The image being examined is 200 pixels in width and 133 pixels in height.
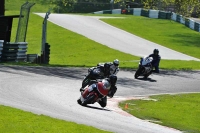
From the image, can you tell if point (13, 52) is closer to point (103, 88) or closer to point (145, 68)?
point (145, 68)

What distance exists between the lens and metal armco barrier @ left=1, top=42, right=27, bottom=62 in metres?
29.1

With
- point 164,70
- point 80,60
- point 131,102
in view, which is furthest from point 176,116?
point 80,60

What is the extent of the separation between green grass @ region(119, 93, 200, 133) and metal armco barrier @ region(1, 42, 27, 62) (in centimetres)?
904

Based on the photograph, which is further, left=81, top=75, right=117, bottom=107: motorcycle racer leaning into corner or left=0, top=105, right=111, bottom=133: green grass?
left=81, top=75, right=117, bottom=107: motorcycle racer leaning into corner

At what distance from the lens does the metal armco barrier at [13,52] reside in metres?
29.1

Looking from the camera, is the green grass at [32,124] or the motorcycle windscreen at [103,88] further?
the motorcycle windscreen at [103,88]

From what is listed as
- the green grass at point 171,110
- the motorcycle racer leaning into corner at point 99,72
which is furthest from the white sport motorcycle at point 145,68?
the motorcycle racer leaning into corner at point 99,72

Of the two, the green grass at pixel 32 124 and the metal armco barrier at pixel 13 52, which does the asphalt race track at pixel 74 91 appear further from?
the metal armco barrier at pixel 13 52

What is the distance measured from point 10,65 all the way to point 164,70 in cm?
922

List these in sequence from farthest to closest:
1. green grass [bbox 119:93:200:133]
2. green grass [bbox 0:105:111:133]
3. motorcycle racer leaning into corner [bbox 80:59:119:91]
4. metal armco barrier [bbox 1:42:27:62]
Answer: metal armco barrier [bbox 1:42:27:62]
motorcycle racer leaning into corner [bbox 80:59:119:91]
green grass [bbox 119:93:200:133]
green grass [bbox 0:105:111:133]

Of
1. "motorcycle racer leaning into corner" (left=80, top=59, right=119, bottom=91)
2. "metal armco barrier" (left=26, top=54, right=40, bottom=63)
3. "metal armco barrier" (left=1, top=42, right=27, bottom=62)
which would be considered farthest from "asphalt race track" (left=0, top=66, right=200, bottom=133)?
"metal armco barrier" (left=26, top=54, right=40, bottom=63)

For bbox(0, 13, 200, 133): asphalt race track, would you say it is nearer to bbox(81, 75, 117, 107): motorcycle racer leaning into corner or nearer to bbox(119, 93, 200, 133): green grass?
bbox(81, 75, 117, 107): motorcycle racer leaning into corner

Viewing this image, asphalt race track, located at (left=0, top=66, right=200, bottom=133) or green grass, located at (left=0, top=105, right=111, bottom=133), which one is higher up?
green grass, located at (left=0, top=105, right=111, bottom=133)

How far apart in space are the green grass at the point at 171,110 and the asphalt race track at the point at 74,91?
0.56 m
